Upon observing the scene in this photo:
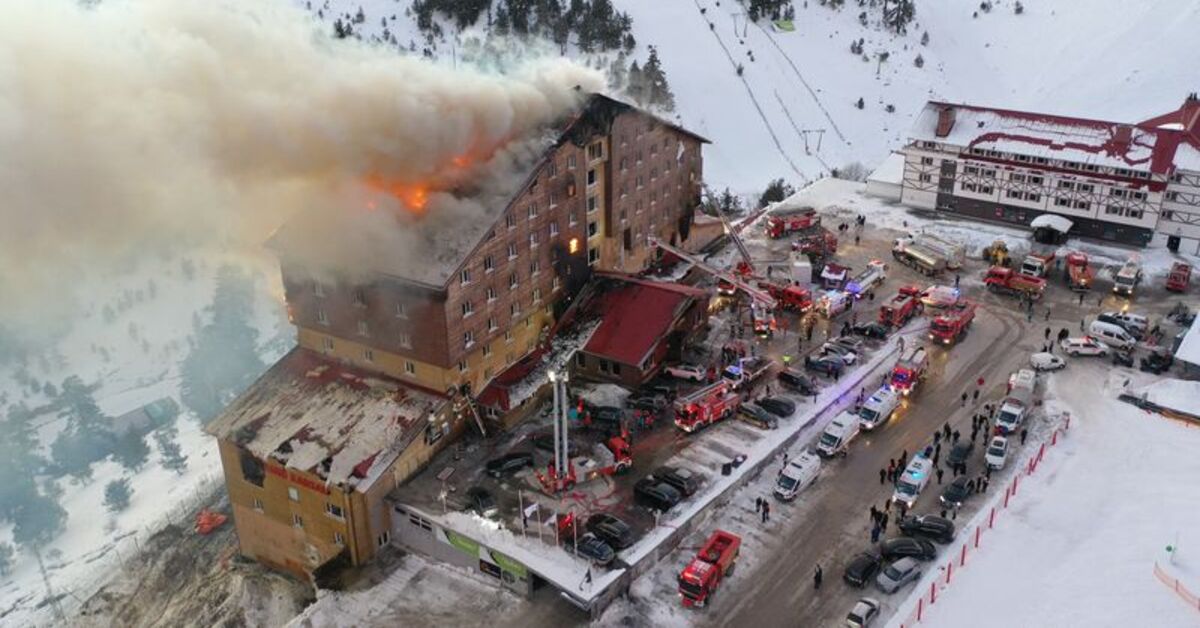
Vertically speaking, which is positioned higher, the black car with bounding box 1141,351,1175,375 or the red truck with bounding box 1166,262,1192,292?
the red truck with bounding box 1166,262,1192,292

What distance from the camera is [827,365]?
53438 mm

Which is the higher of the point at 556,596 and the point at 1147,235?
the point at 1147,235

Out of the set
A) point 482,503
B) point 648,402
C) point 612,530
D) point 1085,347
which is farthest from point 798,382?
point 482,503

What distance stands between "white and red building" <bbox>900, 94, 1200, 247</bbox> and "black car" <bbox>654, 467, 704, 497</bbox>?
44.7m

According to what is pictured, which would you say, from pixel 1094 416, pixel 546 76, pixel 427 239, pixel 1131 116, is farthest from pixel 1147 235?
pixel 1131 116

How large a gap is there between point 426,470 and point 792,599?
1797 centimetres

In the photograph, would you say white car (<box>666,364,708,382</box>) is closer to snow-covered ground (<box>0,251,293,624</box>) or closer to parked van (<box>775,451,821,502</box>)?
parked van (<box>775,451,821,502</box>)

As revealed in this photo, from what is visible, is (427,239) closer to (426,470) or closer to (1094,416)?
(426,470)

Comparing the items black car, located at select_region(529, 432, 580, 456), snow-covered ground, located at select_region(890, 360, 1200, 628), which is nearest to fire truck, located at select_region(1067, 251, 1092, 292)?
snow-covered ground, located at select_region(890, 360, 1200, 628)

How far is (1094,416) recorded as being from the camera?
163ft

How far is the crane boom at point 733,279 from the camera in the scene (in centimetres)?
5872

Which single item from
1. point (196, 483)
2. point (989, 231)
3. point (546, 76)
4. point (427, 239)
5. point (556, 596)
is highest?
point (546, 76)

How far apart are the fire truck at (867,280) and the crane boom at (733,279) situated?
19.3 feet

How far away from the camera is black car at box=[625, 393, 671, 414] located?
4988 cm
